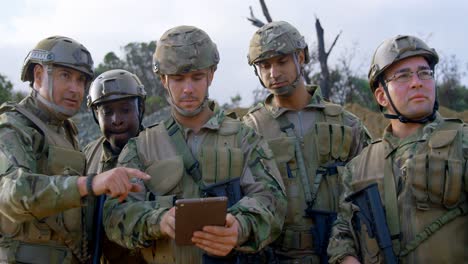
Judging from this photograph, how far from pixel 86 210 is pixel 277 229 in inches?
68.4

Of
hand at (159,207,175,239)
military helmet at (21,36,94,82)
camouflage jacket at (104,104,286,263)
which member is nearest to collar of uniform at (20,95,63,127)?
military helmet at (21,36,94,82)

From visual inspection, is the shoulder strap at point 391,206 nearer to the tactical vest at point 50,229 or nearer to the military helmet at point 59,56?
the tactical vest at point 50,229

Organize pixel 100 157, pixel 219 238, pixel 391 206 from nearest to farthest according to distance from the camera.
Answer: pixel 219 238
pixel 391 206
pixel 100 157

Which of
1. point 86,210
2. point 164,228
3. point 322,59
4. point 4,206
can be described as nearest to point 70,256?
point 86,210

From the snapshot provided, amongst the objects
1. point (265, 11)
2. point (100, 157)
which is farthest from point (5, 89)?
point (100, 157)

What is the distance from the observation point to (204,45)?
4.85 meters

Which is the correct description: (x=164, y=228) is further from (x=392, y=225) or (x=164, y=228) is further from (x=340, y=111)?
(x=340, y=111)

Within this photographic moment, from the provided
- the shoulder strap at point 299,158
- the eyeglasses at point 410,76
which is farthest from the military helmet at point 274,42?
the eyeglasses at point 410,76

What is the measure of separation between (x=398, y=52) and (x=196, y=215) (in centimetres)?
199

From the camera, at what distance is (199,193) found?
463 cm

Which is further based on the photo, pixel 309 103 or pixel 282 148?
pixel 309 103

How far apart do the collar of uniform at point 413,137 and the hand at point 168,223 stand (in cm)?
165

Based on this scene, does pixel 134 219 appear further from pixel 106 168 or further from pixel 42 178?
pixel 106 168

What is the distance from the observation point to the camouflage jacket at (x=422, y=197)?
13.8 feet
